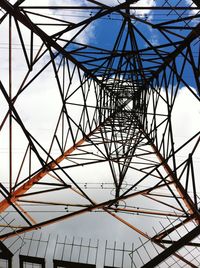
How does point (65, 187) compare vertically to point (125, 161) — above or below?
below

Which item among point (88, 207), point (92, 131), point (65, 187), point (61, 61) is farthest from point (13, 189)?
point (92, 131)

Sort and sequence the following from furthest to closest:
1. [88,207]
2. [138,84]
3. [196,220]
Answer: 1. [138,84]
2. [88,207]
3. [196,220]

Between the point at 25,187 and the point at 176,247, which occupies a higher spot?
the point at 25,187

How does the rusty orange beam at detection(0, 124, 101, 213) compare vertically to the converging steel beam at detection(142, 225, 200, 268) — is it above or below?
above

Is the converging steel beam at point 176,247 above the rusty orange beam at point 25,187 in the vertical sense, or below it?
below

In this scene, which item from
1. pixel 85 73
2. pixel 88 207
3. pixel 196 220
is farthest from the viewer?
pixel 85 73

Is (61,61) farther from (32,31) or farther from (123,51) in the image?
(32,31)

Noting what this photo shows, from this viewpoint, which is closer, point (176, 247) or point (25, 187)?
point (176, 247)

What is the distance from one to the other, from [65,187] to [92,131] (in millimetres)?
7260

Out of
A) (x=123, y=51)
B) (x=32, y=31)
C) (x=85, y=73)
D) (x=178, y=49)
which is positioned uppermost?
(x=85, y=73)

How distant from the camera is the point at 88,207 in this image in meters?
→ 7.27

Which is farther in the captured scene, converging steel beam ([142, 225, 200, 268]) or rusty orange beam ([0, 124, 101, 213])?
rusty orange beam ([0, 124, 101, 213])

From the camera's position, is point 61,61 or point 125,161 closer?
point 125,161

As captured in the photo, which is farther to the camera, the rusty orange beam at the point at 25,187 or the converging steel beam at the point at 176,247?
the rusty orange beam at the point at 25,187
